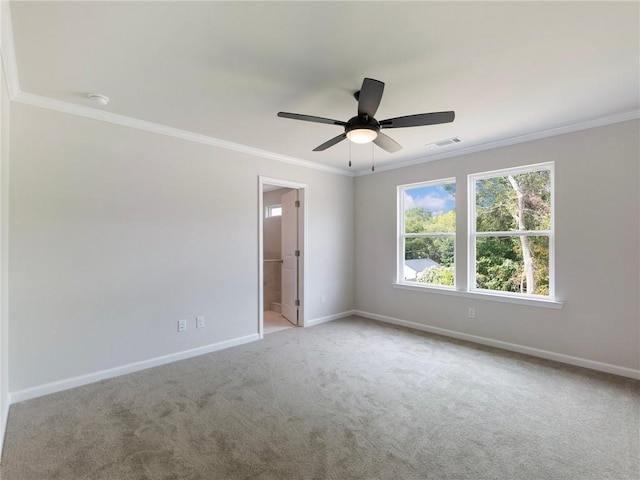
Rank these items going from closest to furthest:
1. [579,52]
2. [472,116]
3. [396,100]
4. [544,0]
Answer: [544,0]
[579,52]
[396,100]
[472,116]

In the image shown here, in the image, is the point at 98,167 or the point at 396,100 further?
the point at 98,167

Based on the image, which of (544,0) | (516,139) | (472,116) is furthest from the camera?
(516,139)

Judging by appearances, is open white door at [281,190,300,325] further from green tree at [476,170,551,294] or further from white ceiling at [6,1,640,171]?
green tree at [476,170,551,294]

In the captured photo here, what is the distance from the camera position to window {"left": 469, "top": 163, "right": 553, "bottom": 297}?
365cm

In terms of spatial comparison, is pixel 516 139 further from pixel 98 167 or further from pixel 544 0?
pixel 98 167

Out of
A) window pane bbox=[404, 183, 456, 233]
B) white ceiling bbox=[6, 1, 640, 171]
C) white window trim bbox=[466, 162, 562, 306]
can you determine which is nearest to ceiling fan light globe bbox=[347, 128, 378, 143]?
white ceiling bbox=[6, 1, 640, 171]

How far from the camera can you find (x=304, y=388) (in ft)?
9.30

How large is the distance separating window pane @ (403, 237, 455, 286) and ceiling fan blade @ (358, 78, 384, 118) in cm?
280

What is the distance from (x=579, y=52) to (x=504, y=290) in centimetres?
275

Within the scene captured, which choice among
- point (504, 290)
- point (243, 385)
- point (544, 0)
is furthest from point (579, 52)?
point (243, 385)

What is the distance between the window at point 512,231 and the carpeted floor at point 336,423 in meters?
0.96

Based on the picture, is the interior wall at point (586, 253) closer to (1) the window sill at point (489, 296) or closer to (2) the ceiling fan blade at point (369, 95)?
(1) the window sill at point (489, 296)

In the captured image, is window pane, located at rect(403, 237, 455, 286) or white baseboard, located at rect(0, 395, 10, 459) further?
window pane, located at rect(403, 237, 455, 286)

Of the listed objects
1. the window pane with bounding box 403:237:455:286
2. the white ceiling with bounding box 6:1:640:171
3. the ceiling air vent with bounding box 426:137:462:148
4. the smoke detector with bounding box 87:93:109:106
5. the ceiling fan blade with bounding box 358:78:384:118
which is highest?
the white ceiling with bounding box 6:1:640:171
